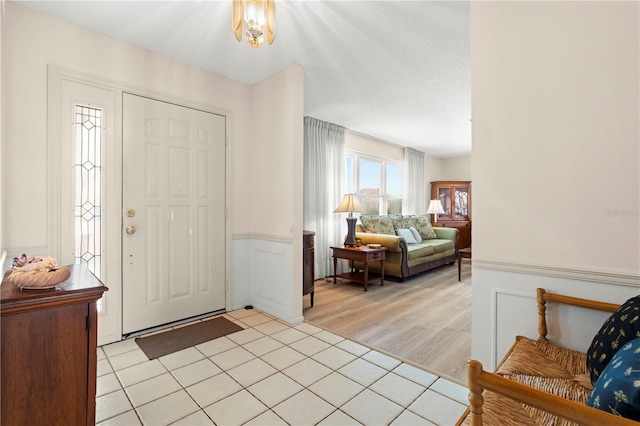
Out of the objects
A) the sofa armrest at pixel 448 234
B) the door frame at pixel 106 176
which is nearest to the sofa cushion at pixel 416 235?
the sofa armrest at pixel 448 234

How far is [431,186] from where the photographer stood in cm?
753

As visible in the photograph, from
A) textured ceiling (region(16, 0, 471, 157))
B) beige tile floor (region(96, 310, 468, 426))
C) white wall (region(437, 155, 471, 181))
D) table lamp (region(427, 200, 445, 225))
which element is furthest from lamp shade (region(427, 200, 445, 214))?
beige tile floor (region(96, 310, 468, 426))

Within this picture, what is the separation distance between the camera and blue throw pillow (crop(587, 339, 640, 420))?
0.69 metres

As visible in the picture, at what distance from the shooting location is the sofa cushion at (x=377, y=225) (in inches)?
197

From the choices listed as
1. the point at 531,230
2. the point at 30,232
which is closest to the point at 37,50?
the point at 30,232

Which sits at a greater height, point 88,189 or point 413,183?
point 413,183

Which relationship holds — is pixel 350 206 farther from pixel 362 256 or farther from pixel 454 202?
pixel 454 202

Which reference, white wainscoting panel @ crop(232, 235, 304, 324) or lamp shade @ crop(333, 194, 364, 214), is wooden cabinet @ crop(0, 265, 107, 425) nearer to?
white wainscoting panel @ crop(232, 235, 304, 324)

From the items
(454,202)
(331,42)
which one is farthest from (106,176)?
(454,202)

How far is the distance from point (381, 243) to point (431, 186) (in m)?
3.73

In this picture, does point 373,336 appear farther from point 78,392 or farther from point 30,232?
point 30,232

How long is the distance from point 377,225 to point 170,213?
3.35 meters

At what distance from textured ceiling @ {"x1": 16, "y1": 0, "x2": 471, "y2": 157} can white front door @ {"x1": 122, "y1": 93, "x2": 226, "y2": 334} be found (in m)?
0.56

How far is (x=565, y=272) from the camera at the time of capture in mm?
1379
